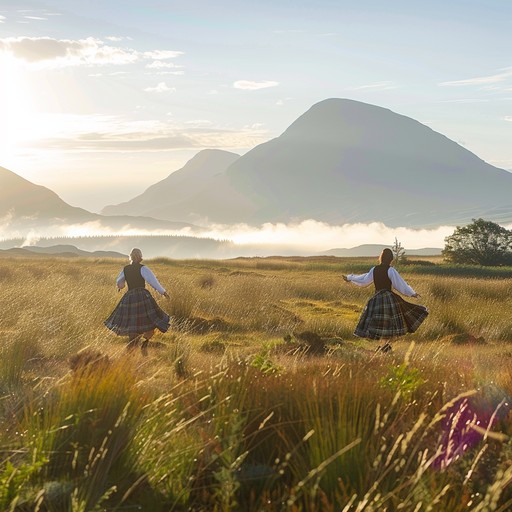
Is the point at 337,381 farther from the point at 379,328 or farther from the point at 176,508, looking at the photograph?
the point at 379,328

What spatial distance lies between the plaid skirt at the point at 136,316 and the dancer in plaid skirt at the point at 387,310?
343 cm

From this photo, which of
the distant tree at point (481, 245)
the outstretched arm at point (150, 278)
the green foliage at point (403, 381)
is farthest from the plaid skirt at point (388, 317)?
the distant tree at point (481, 245)

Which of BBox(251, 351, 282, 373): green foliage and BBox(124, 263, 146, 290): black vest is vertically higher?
BBox(124, 263, 146, 290): black vest

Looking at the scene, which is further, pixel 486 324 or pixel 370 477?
pixel 486 324

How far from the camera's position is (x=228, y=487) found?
449cm

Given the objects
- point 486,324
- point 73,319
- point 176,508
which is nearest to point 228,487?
point 176,508

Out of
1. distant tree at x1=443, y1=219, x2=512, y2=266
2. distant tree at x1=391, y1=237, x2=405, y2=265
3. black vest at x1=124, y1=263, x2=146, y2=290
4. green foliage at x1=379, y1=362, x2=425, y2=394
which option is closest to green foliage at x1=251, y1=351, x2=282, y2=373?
green foliage at x1=379, y1=362, x2=425, y2=394

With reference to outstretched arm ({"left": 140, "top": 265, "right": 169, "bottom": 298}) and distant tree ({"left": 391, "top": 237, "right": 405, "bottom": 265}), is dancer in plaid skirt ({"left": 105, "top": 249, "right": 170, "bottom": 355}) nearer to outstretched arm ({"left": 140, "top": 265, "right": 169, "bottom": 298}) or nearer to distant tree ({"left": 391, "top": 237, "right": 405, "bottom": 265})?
outstretched arm ({"left": 140, "top": 265, "right": 169, "bottom": 298})

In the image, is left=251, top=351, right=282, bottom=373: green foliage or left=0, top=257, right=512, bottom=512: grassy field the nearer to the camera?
left=0, top=257, right=512, bottom=512: grassy field

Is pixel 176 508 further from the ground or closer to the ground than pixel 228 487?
closer to the ground

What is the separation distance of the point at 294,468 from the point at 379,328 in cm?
848

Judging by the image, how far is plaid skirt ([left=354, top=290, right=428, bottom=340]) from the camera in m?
14.1

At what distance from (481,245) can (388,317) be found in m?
42.7

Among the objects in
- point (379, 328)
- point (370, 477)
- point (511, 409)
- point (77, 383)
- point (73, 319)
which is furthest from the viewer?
point (73, 319)
